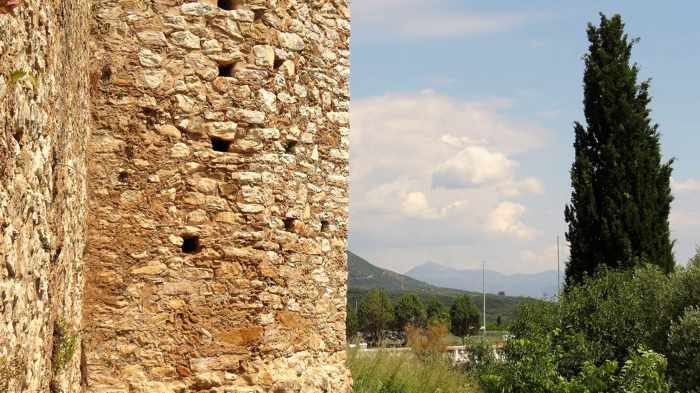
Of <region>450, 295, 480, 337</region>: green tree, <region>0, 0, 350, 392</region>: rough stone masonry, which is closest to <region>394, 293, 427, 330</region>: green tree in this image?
<region>450, 295, 480, 337</region>: green tree

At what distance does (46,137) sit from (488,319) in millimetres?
91868

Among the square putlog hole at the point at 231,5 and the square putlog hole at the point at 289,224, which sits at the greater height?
the square putlog hole at the point at 231,5

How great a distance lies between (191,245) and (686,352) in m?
10.8

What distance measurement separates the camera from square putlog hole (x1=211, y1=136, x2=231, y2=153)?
621 cm

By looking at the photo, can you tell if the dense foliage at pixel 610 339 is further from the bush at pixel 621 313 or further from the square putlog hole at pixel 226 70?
the square putlog hole at pixel 226 70

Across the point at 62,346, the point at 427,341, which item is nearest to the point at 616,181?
the point at 427,341

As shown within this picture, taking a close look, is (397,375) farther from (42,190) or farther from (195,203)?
(42,190)

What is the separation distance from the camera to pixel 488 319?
93.9m

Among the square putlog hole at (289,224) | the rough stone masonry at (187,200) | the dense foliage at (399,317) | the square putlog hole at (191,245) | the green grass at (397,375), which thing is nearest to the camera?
the rough stone masonry at (187,200)

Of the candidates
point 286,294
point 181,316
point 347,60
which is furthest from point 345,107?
point 181,316

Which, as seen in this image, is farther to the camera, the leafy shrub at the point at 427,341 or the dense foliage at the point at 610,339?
the leafy shrub at the point at 427,341

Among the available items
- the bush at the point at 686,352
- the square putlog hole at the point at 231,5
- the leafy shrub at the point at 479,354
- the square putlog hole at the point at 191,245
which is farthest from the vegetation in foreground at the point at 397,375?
the square putlog hole at the point at 231,5

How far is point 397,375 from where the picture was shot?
12195 mm

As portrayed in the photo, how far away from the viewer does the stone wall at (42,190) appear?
3.79 metres
